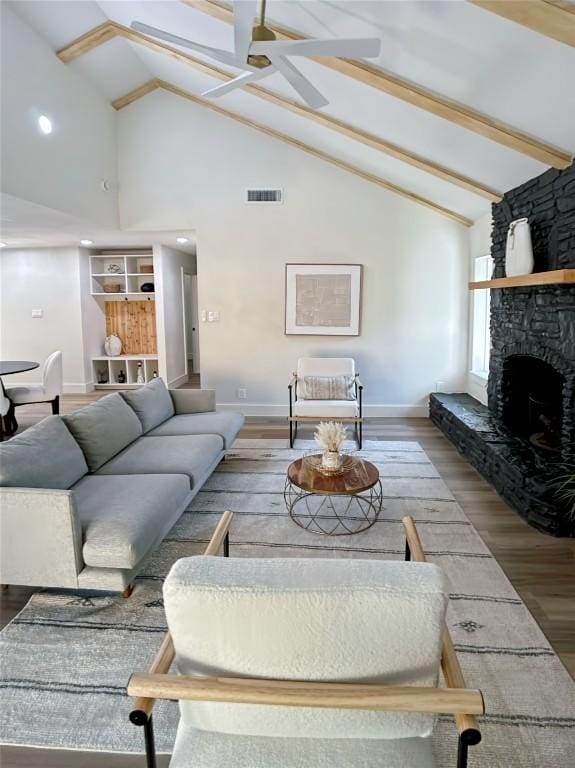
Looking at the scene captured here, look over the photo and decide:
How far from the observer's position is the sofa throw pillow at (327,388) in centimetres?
510

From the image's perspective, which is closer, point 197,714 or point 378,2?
point 197,714

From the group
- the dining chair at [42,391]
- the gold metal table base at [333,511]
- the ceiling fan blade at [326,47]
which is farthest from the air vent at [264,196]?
the gold metal table base at [333,511]

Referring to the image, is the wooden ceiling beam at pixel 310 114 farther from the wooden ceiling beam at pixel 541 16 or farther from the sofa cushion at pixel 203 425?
the sofa cushion at pixel 203 425

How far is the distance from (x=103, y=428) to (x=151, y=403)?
2.72ft

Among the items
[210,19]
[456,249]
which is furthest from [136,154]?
[456,249]

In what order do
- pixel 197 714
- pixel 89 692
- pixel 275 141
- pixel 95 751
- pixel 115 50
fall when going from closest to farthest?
pixel 197 714 < pixel 95 751 < pixel 89 692 < pixel 115 50 < pixel 275 141

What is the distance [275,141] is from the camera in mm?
5613

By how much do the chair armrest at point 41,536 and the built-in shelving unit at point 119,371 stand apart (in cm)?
570

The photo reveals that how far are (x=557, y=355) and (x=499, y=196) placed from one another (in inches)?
71.1

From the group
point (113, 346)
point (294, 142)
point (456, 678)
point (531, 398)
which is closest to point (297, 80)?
point (456, 678)

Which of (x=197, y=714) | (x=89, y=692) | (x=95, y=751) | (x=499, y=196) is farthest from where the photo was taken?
(x=499, y=196)

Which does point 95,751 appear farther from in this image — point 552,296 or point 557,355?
point 552,296

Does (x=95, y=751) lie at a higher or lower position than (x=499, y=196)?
lower

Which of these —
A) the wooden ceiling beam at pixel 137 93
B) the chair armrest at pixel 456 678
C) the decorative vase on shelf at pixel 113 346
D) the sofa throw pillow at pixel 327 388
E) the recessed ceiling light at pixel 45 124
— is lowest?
the chair armrest at pixel 456 678
